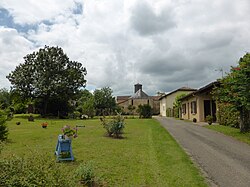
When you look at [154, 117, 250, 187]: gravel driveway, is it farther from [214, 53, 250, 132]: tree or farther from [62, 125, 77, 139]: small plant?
[62, 125, 77, 139]: small plant

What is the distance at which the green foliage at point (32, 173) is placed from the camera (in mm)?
3508

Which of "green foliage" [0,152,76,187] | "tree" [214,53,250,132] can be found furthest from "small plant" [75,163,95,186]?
"tree" [214,53,250,132]

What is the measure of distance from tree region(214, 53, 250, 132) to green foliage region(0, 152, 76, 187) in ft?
38.0

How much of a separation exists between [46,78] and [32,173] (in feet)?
126

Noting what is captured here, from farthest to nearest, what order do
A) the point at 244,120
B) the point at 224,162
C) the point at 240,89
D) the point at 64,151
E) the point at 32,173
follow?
1. the point at 244,120
2. the point at 240,89
3. the point at 64,151
4. the point at 224,162
5. the point at 32,173

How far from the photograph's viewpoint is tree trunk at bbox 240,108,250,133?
49.9 feet

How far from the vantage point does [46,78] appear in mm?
40250

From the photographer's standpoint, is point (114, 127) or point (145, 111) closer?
point (114, 127)

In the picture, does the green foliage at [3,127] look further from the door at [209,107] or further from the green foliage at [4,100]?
the door at [209,107]

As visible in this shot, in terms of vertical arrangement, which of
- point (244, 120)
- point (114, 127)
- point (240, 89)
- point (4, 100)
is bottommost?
point (114, 127)

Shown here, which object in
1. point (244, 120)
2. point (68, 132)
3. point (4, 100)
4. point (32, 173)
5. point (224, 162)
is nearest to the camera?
point (32, 173)

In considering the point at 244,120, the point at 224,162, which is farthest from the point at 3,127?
the point at 244,120

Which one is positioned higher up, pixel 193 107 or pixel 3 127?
pixel 193 107

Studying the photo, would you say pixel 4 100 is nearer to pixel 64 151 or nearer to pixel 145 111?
pixel 145 111
